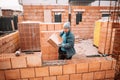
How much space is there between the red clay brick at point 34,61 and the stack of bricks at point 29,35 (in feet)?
11.1

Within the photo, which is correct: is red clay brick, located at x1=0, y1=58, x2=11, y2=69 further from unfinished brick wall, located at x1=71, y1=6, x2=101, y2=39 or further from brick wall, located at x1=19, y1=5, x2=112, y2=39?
unfinished brick wall, located at x1=71, y1=6, x2=101, y2=39

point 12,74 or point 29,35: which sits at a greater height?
point 29,35

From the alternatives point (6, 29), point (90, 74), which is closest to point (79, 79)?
point (90, 74)

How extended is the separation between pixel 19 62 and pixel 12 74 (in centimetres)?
22

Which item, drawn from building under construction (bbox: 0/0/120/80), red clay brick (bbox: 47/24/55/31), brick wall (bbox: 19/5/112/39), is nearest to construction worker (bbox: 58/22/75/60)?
building under construction (bbox: 0/0/120/80)

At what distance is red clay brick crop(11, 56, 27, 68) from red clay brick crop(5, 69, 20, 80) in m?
0.08

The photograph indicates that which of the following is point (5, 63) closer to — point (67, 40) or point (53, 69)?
point (53, 69)

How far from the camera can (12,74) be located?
1.73 meters

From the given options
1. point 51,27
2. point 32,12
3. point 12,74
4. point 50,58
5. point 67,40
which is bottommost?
point 50,58

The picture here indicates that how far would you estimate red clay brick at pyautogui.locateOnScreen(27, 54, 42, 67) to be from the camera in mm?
1700

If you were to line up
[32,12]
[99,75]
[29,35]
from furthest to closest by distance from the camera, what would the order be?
[32,12]
[29,35]
[99,75]

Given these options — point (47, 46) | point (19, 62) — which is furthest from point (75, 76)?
point (47, 46)

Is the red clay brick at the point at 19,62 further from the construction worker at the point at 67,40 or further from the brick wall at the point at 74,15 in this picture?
the brick wall at the point at 74,15

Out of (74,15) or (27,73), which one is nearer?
(27,73)
